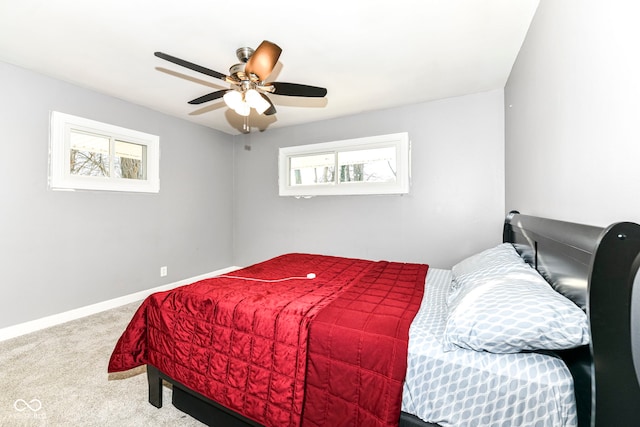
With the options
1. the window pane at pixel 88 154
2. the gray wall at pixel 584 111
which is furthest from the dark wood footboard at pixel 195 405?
the window pane at pixel 88 154

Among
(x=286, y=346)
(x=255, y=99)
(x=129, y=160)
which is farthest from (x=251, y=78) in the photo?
(x=129, y=160)

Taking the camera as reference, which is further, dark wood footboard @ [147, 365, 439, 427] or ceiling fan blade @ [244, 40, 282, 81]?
ceiling fan blade @ [244, 40, 282, 81]

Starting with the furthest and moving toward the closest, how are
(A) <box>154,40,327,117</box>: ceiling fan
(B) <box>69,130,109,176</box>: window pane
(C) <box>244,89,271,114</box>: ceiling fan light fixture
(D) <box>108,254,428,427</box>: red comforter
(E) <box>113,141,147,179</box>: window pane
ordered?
(E) <box>113,141,147,179</box>: window pane
(B) <box>69,130,109,176</box>: window pane
(C) <box>244,89,271,114</box>: ceiling fan light fixture
(A) <box>154,40,327,117</box>: ceiling fan
(D) <box>108,254,428,427</box>: red comforter

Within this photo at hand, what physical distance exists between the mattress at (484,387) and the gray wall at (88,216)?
3.45 m

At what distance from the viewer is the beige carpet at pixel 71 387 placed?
1598mm

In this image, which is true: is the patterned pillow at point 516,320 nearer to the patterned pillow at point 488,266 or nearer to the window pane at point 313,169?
the patterned pillow at point 488,266

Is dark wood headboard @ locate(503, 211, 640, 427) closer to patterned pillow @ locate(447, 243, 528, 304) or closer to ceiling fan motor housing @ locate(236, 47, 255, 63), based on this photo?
patterned pillow @ locate(447, 243, 528, 304)

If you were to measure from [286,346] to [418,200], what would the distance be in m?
2.68

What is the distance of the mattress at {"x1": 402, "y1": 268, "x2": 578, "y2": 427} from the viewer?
0.89 m

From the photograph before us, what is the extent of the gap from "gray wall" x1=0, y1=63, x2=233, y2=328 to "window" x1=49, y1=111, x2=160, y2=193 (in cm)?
8

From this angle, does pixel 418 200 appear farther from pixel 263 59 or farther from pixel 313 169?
pixel 263 59

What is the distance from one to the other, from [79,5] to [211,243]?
3.27m

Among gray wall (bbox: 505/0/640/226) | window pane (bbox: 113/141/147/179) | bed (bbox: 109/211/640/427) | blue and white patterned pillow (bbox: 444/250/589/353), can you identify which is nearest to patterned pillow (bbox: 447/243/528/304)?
bed (bbox: 109/211/640/427)

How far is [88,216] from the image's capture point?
3.06 meters
